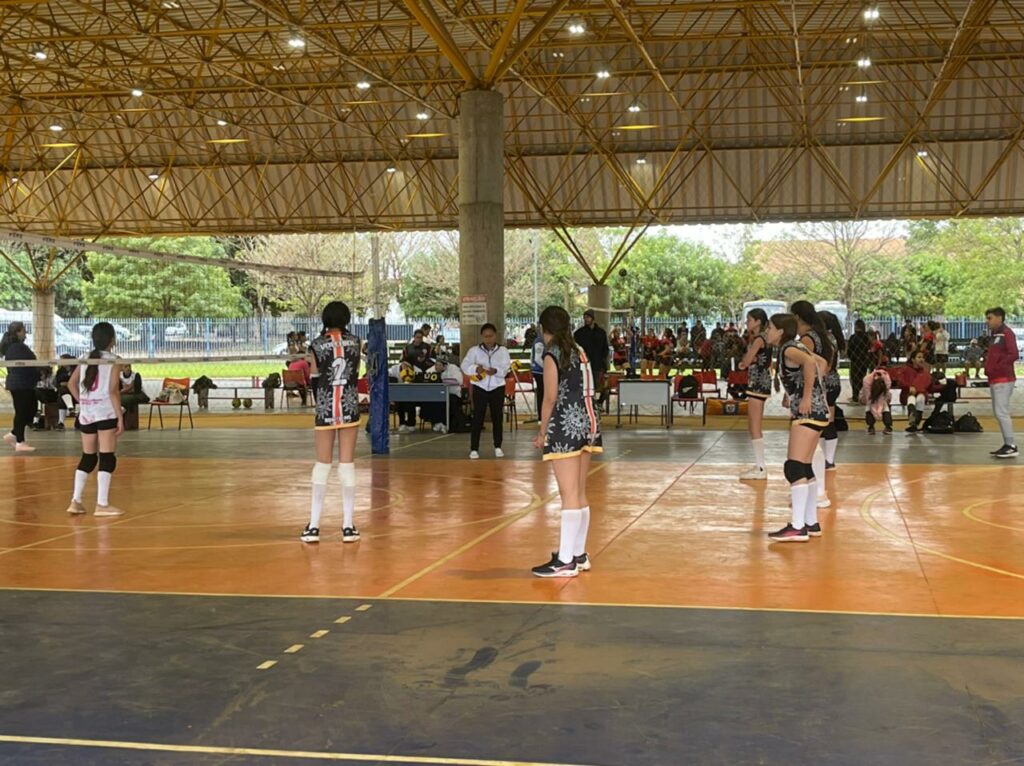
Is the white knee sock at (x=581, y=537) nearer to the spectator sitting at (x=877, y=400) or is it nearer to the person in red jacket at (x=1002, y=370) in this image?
the person in red jacket at (x=1002, y=370)

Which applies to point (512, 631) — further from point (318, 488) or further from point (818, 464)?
point (818, 464)

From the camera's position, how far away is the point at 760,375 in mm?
11836

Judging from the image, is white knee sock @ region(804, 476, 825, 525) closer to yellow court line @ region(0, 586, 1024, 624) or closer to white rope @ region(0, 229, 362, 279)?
yellow court line @ region(0, 586, 1024, 624)

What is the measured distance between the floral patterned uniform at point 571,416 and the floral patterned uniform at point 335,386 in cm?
196

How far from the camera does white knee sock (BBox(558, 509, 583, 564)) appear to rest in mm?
7629

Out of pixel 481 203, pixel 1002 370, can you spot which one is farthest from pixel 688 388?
pixel 1002 370

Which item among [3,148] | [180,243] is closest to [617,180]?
[3,148]

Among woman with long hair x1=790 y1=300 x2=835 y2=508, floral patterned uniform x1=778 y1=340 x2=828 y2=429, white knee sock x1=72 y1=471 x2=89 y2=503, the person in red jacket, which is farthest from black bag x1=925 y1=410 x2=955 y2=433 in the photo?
white knee sock x1=72 y1=471 x2=89 y2=503

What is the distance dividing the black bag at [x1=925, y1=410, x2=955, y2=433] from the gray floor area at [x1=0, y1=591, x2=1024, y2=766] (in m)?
12.4

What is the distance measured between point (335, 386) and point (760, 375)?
4777 millimetres

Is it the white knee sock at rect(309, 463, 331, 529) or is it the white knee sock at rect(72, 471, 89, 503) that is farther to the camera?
the white knee sock at rect(72, 471, 89, 503)

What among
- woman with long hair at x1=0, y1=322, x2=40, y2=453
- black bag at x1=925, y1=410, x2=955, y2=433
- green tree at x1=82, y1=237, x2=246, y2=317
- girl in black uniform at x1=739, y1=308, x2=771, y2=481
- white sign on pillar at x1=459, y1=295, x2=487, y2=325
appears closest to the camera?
girl in black uniform at x1=739, y1=308, x2=771, y2=481

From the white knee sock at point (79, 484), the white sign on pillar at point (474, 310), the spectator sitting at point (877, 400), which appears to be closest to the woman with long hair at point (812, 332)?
the white knee sock at point (79, 484)

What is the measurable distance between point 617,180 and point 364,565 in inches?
1083
